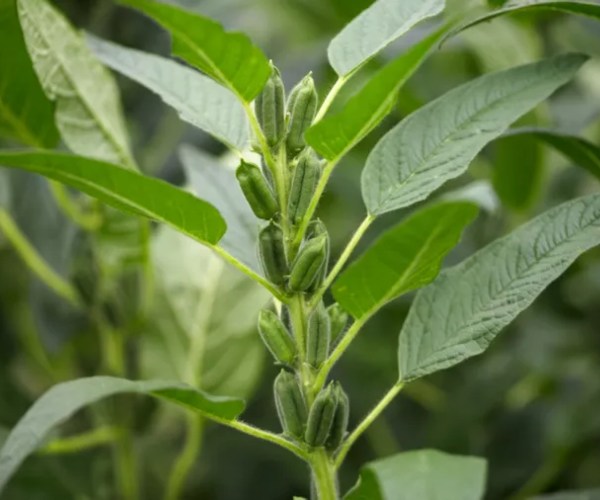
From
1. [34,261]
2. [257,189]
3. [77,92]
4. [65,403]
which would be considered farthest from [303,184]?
[34,261]

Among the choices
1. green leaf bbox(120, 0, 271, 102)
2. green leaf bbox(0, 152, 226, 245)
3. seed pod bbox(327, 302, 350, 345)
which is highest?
green leaf bbox(120, 0, 271, 102)

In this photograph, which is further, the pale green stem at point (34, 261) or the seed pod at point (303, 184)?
the pale green stem at point (34, 261)

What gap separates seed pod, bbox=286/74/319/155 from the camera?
1.60 ft

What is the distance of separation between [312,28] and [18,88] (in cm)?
67

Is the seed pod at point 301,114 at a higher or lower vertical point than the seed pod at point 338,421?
higher

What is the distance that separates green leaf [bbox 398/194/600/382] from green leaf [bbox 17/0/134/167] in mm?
265

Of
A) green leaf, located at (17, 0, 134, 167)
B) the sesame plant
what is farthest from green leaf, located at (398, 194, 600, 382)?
green leaf, located at (17, 0, 134, 167)

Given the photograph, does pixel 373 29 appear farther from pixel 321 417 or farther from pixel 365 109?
pixel 321 417

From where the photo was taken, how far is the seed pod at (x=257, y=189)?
46 centimetres

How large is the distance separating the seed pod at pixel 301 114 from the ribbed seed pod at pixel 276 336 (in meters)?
0.08

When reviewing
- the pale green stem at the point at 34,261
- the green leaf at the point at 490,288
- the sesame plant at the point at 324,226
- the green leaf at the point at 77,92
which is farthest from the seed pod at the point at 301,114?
the pale green stem at the point at 34,261

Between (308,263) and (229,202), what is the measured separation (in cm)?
18

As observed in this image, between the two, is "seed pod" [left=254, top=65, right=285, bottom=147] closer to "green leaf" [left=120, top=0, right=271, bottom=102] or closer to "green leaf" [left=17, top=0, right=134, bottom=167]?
"green leaf" [left=120, top=0, right=271, bottom=102]

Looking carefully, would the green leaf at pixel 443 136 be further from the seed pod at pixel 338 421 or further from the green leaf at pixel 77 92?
the green leaf at pixel 77 92
